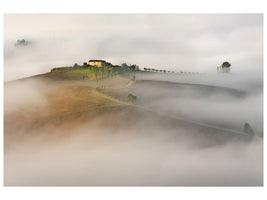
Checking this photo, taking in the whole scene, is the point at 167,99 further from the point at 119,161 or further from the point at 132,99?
the point at 119,161

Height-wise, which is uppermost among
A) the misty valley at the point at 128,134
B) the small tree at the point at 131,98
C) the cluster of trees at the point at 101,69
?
the cluster of trees at the point at 101,69

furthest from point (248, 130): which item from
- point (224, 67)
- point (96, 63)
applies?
point (96, 63)

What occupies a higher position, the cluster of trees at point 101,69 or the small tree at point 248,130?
the cluster of trees at point 101,69

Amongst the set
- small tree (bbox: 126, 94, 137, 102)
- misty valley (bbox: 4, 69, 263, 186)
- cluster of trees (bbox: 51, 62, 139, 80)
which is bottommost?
misty valley (bbox: 4, 69, 263, 186)

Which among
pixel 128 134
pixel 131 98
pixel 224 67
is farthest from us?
pixel 224 67

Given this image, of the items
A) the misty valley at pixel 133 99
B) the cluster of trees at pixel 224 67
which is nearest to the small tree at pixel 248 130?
the misty valley at pixel 133 99

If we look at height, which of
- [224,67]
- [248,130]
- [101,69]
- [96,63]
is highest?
[224,67]

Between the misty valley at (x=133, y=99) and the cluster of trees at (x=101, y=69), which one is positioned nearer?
the misty valley at (x=133, y=99)

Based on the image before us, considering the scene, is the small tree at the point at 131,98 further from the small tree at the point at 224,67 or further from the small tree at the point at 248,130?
the small tree at the point at 248,130

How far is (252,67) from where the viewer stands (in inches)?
438

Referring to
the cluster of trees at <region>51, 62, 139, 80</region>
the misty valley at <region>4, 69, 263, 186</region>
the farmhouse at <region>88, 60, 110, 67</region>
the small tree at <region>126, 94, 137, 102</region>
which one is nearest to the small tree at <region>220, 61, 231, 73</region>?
the misty valley at <region>4, 69, 263, 186</region>

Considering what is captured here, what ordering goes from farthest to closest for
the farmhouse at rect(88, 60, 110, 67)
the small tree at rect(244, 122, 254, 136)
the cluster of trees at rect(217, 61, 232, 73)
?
the cluster of trees at rect(217, 61, 232, 73)
the farmhouse at rect(88, 60, 110, 67)
the small tree at rect(244, 122, 254, 136)

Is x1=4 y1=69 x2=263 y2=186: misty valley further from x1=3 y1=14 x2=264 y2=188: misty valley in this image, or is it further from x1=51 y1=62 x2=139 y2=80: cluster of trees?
x1=51 y1=62 x2=139 y2=80: cluster of trees

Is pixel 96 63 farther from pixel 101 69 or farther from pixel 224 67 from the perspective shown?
pixel 224 67
